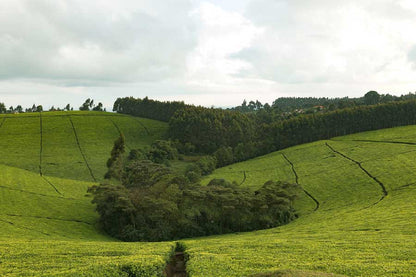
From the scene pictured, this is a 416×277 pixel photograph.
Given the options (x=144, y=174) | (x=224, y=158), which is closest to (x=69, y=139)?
(x=224, y=158)

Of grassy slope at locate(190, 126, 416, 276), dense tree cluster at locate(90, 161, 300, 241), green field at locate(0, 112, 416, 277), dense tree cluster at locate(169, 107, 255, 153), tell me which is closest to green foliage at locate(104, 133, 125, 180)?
green field at locate(0, 112, 416, 277)

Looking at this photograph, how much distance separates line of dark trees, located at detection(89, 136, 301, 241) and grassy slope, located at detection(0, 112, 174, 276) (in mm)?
4824

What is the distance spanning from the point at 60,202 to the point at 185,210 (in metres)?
A: 26.5

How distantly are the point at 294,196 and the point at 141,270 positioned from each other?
48462 millimetres

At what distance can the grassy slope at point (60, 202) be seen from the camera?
2264 cm

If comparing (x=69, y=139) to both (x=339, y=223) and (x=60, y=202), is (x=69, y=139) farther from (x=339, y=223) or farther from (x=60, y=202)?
(x=339, y=223)

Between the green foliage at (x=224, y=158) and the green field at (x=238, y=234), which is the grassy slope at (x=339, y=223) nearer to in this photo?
the green field at (x=238, y=234)

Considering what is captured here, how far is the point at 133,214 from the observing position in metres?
57.0

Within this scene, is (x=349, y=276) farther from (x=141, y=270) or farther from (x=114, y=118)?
(x=114, y=118)

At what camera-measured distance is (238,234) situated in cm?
5434

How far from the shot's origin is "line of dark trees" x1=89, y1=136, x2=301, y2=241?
180ft

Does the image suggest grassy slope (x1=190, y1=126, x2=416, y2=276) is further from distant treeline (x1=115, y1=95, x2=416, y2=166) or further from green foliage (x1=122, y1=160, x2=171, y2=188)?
green foliage (x1=122, y1=160, x2=171, y2=188)

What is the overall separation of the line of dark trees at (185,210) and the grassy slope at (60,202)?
15.8 feet

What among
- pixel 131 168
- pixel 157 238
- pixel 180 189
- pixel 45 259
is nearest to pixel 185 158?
pixel 131 168
